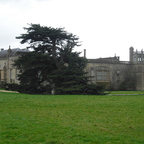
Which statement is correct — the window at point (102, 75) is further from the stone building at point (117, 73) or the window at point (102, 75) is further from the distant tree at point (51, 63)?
the distant tree at point (51, 63)

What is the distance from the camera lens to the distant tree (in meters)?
28.1

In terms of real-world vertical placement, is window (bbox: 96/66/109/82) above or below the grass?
above

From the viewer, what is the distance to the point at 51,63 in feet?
97.7

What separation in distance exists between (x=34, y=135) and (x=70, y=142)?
109cm

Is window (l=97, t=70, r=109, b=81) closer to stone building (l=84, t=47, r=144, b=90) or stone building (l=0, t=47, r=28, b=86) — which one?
stone building (l=84, t=47, r=144, b=90)

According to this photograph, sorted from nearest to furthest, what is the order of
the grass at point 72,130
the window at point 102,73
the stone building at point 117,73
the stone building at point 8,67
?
the grass at point 72,130
the stone building at point 117,73
the window at point 102,73
the stone building at point 8,67

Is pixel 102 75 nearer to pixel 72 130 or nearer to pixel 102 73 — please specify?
pixel 102 73

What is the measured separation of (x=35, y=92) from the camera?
97.5 feet

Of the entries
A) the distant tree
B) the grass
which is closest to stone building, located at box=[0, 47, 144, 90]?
the distant tree

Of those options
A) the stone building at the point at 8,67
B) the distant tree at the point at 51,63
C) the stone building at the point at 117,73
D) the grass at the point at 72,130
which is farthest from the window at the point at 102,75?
the grass at the point at 72,130

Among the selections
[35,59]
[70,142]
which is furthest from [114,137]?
[35,59]

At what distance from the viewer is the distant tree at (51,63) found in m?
28.1

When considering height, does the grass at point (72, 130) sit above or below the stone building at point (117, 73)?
below

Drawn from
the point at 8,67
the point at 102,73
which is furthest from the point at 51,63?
the point at 8,67
